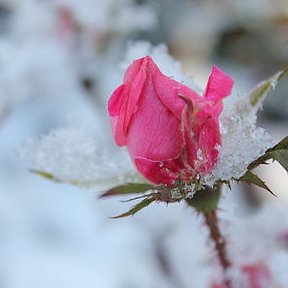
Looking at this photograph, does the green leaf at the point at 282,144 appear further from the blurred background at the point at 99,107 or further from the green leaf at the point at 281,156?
the blurred background at the point at 99,107

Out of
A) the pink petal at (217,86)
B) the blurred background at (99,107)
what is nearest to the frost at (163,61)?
the pink petal at (217,86)

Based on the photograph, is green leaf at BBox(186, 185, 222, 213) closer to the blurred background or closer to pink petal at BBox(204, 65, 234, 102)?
pink petal at BBox(204, 65, 234, 102)

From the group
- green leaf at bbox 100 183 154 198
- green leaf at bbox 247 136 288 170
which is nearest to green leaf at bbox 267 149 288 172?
green leaf at bbox 247 136 288 170

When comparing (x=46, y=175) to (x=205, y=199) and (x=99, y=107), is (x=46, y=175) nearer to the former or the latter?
(x=205, y=199)

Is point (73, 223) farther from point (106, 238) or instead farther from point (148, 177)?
point (148, 177)

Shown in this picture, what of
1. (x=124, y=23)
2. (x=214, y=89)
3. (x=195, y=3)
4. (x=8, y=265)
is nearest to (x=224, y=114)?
(x=214, y=89)
